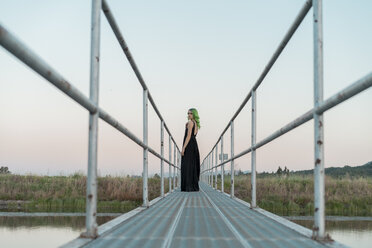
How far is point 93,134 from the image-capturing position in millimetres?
2039

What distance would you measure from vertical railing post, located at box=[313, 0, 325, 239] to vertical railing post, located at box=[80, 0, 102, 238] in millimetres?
983

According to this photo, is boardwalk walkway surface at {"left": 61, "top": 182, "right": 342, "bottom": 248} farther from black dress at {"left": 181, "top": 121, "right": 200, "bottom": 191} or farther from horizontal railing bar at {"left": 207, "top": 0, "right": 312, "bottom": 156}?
black dress at {"left": 181, "top": 121, "right": 200, "bottom": 191}

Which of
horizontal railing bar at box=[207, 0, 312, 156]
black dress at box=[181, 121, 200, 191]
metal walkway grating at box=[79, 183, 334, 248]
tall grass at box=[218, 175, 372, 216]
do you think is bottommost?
tall grass at box=[218, 175, 372, 216]

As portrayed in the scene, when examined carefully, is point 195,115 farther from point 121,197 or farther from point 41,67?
point 41,67

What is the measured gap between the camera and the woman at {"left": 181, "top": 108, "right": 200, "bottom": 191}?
28.3ft

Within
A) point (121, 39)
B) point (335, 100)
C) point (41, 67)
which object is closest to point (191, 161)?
point (121, 39)

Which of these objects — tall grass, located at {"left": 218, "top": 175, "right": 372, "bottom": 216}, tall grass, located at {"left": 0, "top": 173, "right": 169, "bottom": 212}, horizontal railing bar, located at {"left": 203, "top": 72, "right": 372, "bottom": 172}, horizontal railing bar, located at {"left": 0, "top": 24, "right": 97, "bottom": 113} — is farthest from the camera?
tall grass, located at {"left": 218, "top": 175, "right": 372, "bottom": 216}

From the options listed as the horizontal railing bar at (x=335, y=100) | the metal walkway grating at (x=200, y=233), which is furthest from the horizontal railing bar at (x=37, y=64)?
the horizontal railing bar at (x=335, y=100)

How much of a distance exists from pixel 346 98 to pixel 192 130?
7.18 meters

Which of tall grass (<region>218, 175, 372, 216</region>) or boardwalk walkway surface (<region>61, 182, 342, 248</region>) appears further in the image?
tall grass (<region>218, 175, 372, 216</region>)

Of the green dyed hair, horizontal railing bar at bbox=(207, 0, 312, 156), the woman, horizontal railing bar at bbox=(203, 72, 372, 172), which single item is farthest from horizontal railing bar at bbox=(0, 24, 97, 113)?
the green dyed hair

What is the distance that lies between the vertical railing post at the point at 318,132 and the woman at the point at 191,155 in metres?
6.49

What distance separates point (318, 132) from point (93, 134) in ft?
3.31

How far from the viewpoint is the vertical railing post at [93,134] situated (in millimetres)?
1986
